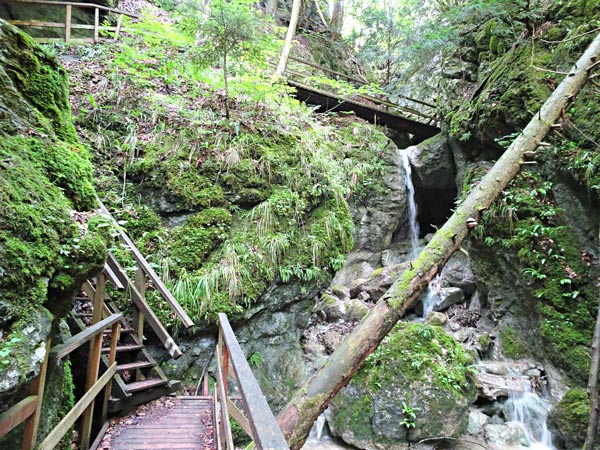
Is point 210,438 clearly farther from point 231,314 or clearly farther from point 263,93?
point 263,93

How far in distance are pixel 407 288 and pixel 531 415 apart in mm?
5274

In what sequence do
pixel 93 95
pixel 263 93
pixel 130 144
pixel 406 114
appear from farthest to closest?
1. pixel 406 114
2. pixel 263 93
3. pixel 93 95
4. pixel 130 144

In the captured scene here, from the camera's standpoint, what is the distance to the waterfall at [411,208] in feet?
40.9

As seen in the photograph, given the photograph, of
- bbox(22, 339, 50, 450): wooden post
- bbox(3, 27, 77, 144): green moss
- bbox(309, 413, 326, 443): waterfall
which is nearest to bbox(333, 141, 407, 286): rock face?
Answer: bbox(309, 413, 326, 443): waterfall

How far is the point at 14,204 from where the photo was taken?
7.12 ft

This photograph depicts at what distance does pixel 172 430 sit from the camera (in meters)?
3.51

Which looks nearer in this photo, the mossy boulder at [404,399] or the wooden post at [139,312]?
the wooden post at [139,312]

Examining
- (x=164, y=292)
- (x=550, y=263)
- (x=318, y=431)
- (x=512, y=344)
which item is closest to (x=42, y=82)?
(x=164, y=292)

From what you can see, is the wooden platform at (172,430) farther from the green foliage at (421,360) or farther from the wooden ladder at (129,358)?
the green foliage at (421,360)

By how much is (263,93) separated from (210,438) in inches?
274

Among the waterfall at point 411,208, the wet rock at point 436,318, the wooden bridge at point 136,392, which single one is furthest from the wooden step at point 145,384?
the waterfall at point 411,208

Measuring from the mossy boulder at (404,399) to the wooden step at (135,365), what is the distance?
133 inches

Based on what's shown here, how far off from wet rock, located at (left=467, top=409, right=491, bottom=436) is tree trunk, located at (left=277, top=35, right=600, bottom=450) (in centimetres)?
431

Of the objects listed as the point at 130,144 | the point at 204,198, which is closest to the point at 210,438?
the point at 204,198
